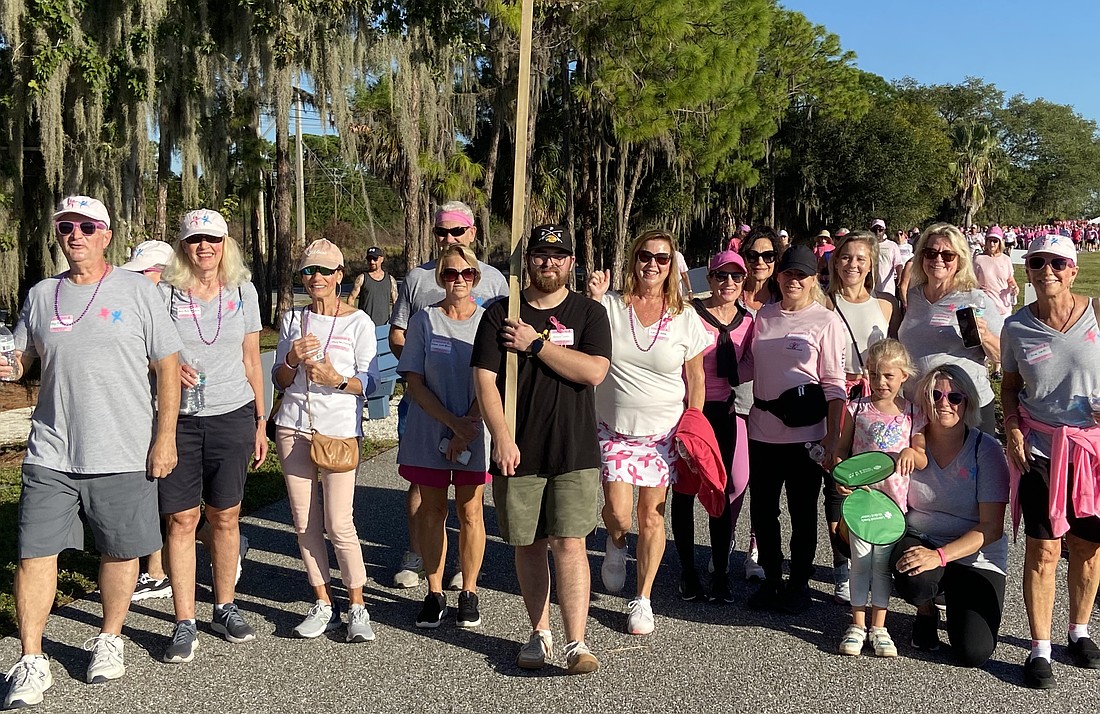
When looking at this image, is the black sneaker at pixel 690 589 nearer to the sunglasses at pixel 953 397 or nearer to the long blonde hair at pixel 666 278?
the long blonde hair at pixel 666 278

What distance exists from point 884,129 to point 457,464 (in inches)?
1703

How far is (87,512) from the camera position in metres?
3.86

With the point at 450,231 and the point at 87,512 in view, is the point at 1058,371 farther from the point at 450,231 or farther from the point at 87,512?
the point at 87,512

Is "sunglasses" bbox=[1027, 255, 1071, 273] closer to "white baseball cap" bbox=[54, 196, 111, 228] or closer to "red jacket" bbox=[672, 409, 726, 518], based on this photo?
"red jacket" bbox=[672, 409, 726, 518]

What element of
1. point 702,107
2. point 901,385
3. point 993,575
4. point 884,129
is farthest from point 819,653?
point 884,129

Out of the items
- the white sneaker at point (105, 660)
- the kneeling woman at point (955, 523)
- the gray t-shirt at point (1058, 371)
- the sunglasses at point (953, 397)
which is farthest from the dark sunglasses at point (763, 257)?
the white sneaker at point (105, 660)

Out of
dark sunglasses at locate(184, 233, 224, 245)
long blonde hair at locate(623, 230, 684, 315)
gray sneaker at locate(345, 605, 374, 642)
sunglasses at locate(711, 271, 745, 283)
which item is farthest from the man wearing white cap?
sunglasses at locate(711, 271, 745, 283)

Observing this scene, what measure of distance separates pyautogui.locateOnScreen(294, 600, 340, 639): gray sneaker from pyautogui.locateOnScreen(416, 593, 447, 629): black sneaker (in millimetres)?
372

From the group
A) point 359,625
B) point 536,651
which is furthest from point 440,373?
point 536,651

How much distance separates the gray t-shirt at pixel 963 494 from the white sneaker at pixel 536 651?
5.39 feet

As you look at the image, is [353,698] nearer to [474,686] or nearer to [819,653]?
[474,686]

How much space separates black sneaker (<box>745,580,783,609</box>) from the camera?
475cm

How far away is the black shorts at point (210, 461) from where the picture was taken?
13.7 feet

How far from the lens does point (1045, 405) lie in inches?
162
